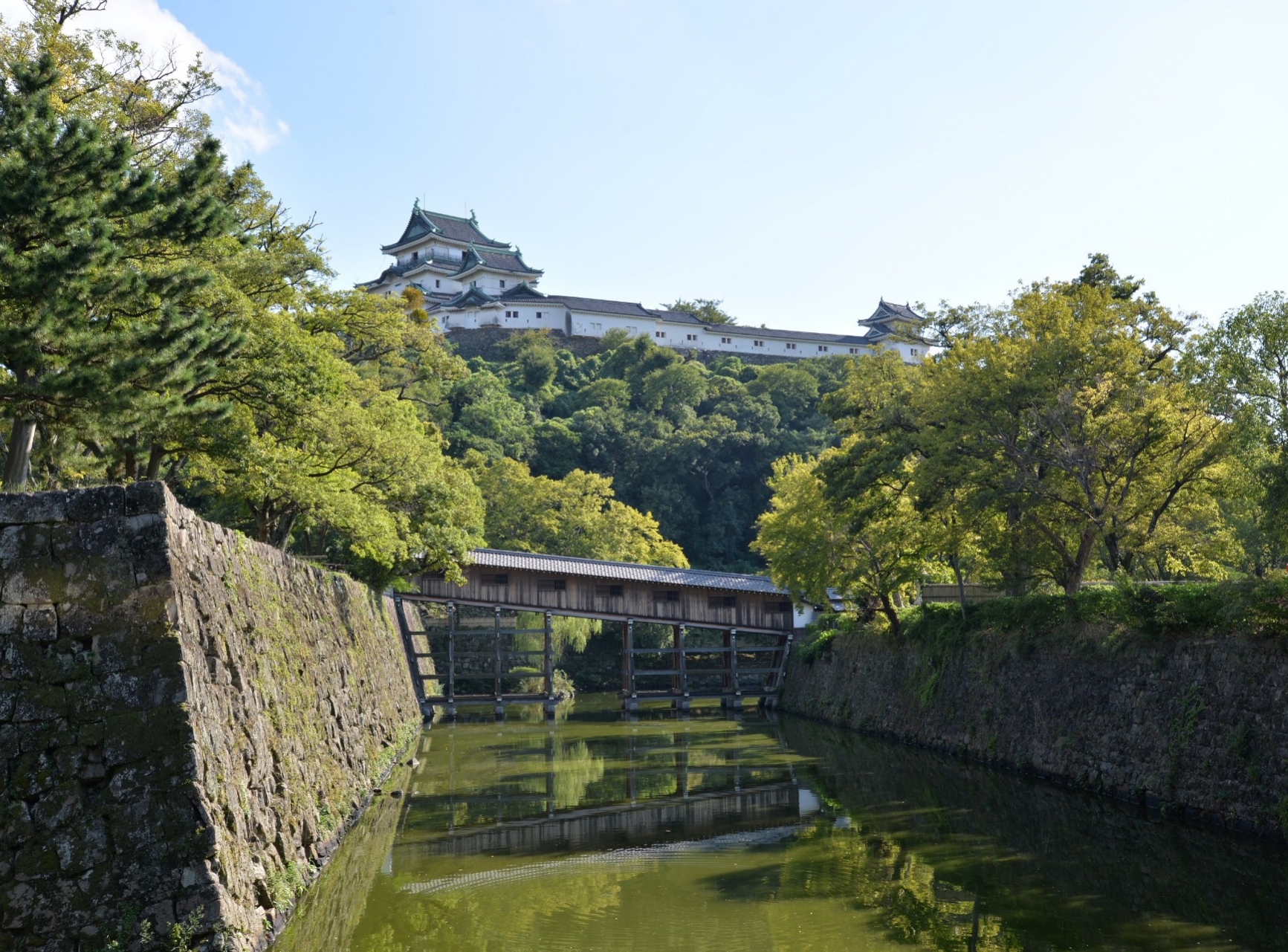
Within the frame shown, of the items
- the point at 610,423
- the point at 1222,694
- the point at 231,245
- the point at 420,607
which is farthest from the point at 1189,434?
the point at 610,423

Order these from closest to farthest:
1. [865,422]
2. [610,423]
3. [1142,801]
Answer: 1. [1142,801]
2. [865,422]
3. [610,423]

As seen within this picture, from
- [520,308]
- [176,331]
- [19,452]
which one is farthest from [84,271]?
[520,308]

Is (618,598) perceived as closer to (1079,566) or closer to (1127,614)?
(1079,566)

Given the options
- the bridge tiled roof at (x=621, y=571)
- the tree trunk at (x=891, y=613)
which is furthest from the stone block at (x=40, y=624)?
the bridge tiled roof at (x=621, y=571)

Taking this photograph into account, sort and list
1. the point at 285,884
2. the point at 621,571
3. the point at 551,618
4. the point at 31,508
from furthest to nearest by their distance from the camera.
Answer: the point at 551,618 < the point at 621,571 < the point at 285,884 < the point at 31,508

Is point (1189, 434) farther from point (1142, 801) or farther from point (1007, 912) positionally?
point (1007, 912)

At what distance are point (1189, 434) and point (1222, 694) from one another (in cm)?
561

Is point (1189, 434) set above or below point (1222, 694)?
above

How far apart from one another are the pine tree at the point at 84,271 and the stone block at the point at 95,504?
248 cm

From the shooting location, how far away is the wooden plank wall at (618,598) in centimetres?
3166

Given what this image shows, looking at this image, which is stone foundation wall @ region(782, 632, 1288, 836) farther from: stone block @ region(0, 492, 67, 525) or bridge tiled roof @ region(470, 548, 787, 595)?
stone block @ region(0, 492, 67, 525)

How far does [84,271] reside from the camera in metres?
9.35

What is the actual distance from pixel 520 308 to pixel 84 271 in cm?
5953

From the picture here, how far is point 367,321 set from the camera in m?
21.9
